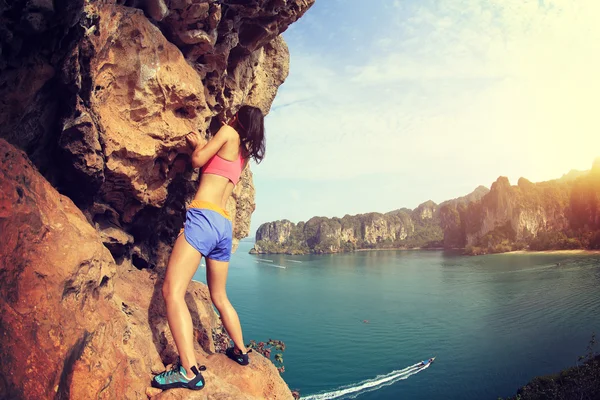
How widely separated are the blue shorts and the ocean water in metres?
17.4

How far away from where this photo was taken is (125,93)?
3471 mm

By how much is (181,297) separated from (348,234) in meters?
126

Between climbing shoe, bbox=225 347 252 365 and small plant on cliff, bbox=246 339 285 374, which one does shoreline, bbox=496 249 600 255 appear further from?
climbing shoe, bbox=225 347 252 365

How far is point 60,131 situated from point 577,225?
93926 mm

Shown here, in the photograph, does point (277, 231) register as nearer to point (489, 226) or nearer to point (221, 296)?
point (489, 226)

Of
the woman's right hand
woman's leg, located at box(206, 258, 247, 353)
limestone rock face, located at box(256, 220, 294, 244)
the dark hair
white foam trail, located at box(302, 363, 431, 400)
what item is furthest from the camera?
limestone rock face, located at box(256, 220, 294, 244)

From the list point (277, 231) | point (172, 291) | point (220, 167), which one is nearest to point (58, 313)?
point (172, 291)

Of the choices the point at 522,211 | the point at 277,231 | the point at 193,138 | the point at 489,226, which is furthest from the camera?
the point at 277,231

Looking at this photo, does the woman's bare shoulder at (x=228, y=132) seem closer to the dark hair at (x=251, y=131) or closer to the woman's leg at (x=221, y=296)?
the dark hair at (x=251, y=131)

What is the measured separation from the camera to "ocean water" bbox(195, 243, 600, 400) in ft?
64.4

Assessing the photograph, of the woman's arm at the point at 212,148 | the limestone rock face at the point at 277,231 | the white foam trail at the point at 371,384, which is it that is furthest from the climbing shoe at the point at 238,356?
the limestone rock face at the point at 277,231

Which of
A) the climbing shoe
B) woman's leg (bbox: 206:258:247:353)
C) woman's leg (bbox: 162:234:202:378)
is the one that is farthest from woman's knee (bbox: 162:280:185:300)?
the climbing shoe

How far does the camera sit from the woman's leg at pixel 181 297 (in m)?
2.82

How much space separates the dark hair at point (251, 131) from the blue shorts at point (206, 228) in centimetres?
70
